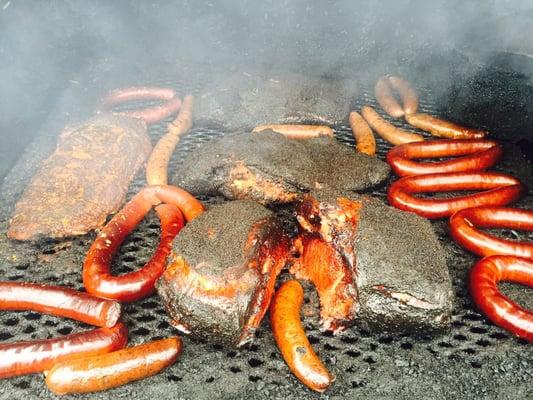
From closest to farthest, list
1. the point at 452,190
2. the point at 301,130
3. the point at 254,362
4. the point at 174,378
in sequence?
the point at 174,378 → the point at 254,362 → the point at 452,190 → the point at 301,130

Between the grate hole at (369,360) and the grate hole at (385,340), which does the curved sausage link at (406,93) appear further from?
the grate hole at (369,360)

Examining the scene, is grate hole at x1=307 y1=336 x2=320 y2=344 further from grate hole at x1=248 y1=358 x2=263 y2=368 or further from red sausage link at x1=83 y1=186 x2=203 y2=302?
red sausage link at x1=83 y1=186 x2=203 y2=302

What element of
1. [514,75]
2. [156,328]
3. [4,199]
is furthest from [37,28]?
[514,75]

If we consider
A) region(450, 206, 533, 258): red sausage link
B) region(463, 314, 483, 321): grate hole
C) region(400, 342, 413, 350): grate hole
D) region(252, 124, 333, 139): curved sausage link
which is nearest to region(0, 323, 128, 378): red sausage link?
region(400, 342, 413, 350): grate hole

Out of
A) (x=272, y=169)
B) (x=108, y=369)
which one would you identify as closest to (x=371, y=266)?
(x=272, y=169)

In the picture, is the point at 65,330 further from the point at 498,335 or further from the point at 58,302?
the point at 498,335

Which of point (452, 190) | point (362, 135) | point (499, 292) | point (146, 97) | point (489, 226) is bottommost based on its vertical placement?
point (499, 292)

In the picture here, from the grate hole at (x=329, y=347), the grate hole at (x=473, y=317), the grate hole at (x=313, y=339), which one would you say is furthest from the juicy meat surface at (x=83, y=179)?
the grate hole at (x=473, y=317)
